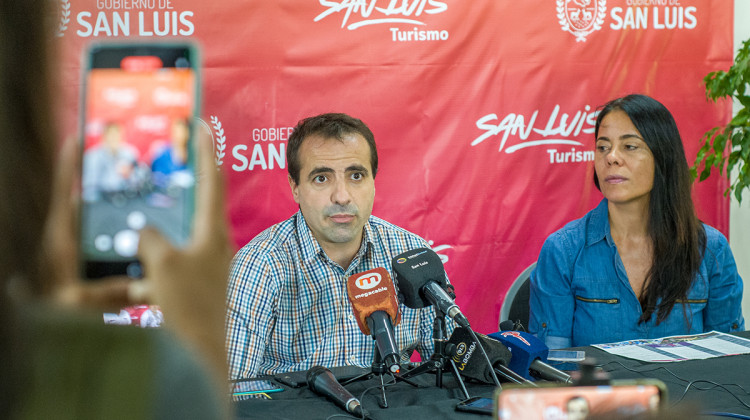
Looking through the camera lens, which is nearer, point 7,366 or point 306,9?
point 7,366

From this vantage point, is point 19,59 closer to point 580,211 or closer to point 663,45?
point 580,211

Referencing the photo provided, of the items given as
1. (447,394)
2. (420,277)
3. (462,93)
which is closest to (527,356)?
(447,394)

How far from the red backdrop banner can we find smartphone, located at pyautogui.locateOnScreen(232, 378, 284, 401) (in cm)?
155

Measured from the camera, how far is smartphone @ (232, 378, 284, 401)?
172 cm

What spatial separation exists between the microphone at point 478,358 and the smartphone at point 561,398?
42.7 inches

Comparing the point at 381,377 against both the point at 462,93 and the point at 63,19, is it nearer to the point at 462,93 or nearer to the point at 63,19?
the point at 63,19

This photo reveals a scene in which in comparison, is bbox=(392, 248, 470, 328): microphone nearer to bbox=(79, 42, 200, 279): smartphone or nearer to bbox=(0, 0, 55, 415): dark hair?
bbox=(79, 42, 200, 279): smartphone

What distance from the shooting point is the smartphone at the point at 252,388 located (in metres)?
1.72

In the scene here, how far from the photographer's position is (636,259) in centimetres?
271

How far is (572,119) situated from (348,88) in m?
1.18

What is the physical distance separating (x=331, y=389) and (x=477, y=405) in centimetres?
34

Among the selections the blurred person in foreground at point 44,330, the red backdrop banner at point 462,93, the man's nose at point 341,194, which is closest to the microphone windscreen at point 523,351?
the man's nose at point 341,194

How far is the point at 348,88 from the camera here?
3.43 meters

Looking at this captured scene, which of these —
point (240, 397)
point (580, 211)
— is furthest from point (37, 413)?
point (580, 211)
